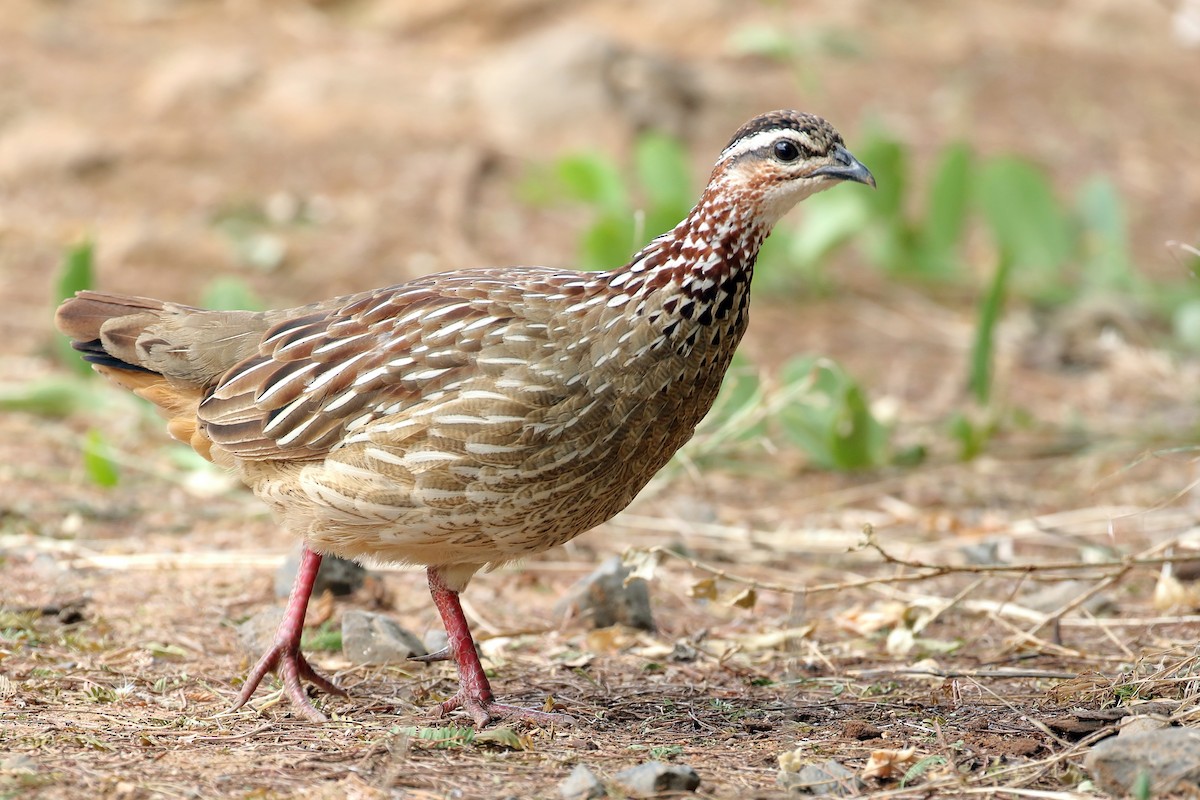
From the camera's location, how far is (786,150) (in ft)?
15.1

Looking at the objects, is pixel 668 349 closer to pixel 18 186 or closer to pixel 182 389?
pixel 182 389

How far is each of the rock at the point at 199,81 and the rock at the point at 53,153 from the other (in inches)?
36.5

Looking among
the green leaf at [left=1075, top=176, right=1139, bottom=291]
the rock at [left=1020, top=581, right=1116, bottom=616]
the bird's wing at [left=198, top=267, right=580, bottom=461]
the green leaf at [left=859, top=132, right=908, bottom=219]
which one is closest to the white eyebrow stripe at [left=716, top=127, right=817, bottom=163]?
the bird's wing at [left=198, top=267, right=580, bottom=461]

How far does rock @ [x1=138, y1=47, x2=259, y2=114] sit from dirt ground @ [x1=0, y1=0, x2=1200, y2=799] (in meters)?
0.04

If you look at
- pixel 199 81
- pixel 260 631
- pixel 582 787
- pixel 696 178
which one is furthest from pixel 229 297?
pixel 199 81

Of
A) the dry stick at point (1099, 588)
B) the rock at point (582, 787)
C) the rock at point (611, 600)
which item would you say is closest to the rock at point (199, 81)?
the rock at point (611, 600)

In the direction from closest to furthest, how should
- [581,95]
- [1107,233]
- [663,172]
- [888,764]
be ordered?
[888,764], [663,172], [1107,233], [581,95]

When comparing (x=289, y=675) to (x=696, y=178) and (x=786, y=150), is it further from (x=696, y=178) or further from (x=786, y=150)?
(x=696, y=178)

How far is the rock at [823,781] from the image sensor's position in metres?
3.89

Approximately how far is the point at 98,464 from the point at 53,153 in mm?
5427

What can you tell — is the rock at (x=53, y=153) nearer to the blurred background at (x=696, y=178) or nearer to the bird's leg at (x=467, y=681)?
the blurred background at (x=696, y=178)

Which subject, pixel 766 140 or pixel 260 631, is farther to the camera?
pixel 260 631

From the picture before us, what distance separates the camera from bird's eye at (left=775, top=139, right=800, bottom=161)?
459 cm

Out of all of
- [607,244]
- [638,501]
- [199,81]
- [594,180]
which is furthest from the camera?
[199,81]
